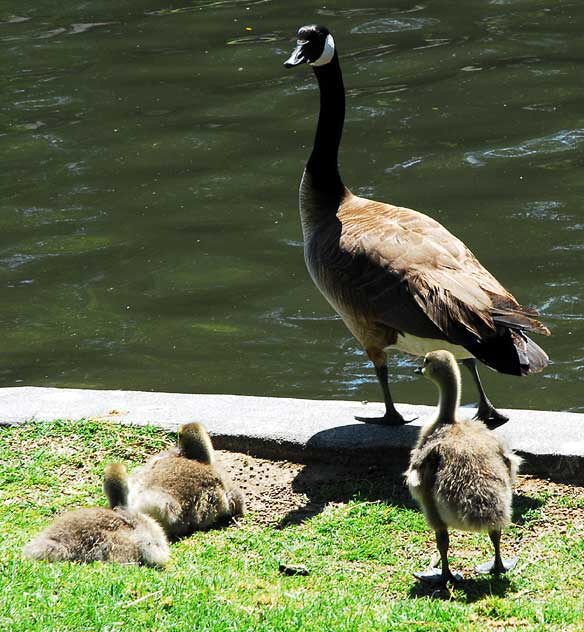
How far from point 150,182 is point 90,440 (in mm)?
7451

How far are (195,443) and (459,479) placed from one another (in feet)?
5.68

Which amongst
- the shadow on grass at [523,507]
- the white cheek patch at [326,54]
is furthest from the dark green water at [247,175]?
the shadow on grass at [523,507]

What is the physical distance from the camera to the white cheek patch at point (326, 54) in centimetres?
872

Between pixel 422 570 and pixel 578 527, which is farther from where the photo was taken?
pixel 578 527

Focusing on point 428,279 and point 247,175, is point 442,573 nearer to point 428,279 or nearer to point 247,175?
point 428,279

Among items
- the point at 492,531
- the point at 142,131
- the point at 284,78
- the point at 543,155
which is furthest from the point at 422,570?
the point at 284,78

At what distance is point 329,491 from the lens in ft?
22.8

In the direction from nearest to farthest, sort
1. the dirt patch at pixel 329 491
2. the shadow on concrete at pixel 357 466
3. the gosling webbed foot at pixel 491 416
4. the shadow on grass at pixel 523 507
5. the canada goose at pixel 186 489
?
the canada goose at pixel 186 489 → the shadow on grass at pixel 523 507 → the dirt patch at pixel 329 491 → the shadow on concrete at pixel 357 466 → the gosling webbed foot at pixel 491 416

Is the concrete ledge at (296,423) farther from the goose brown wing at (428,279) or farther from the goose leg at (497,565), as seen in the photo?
the goose leg at (497,565)

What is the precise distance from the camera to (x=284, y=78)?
17.7 m

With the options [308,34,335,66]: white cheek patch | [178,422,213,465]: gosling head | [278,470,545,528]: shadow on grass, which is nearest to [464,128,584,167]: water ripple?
[308,34,335,66]: white cheek patch

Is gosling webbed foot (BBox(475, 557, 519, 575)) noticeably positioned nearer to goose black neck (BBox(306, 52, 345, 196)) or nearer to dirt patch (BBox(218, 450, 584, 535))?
dirt patch (BBox(218, 450, 584, 535))

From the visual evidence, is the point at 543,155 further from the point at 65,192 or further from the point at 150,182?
the point at 65,192

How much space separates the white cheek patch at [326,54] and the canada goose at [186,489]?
340cm
